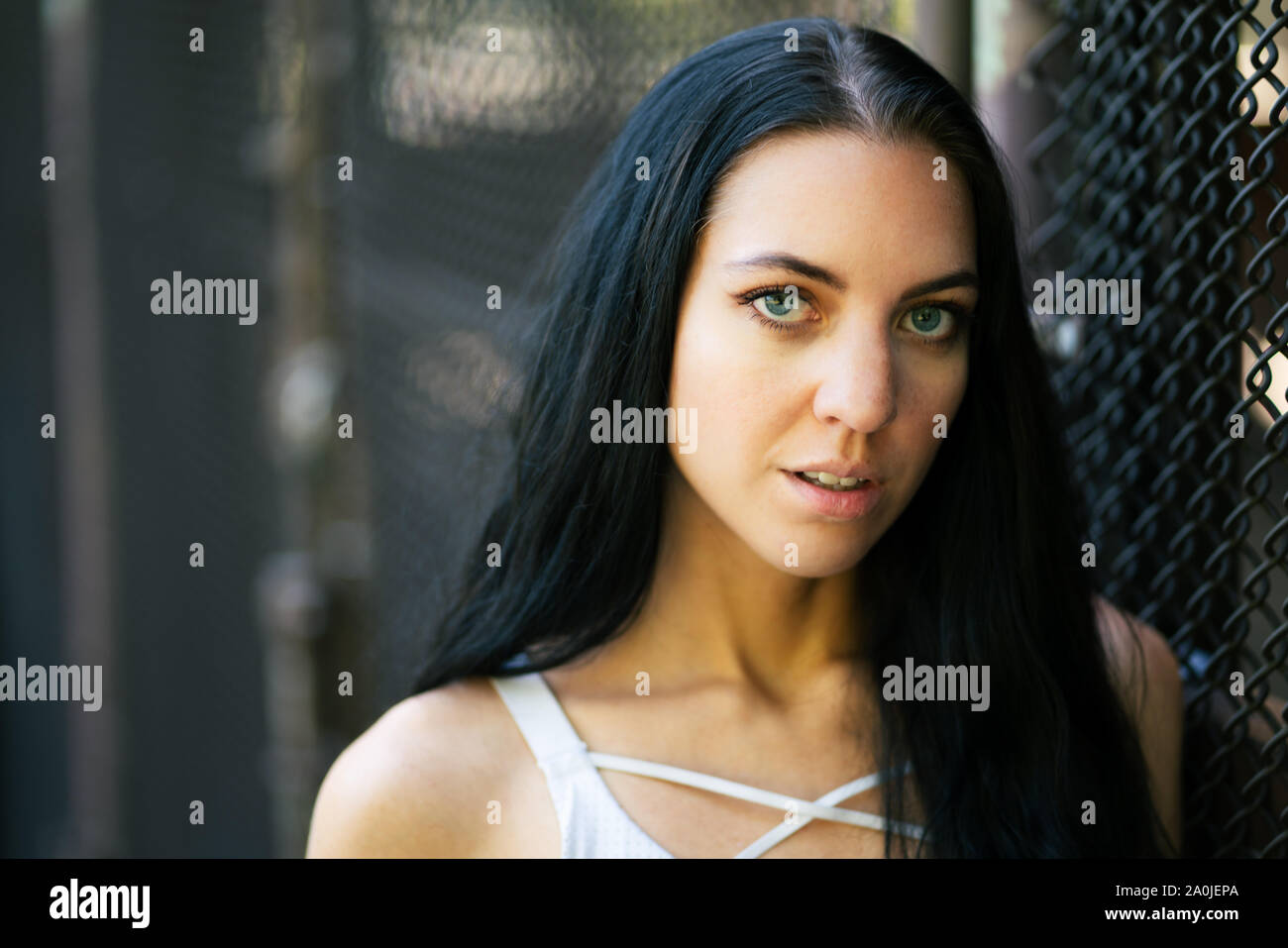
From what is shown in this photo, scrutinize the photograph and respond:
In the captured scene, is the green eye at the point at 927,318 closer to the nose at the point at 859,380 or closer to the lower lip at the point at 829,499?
the nose at the point at 859,380

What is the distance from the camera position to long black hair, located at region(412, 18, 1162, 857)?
1560 millimetres

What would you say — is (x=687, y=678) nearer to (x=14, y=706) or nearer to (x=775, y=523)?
(x=775, y=523)

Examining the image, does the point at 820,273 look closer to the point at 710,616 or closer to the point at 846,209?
the point at 846,209

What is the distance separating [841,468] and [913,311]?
206 millimetres

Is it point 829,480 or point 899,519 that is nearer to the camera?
point 829,480

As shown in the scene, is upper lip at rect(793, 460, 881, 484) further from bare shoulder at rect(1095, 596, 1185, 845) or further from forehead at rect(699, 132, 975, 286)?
bare shoulder at rect(1095, 596, 1185, 845)

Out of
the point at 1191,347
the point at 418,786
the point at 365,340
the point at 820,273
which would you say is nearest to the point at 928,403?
the point at 820,273

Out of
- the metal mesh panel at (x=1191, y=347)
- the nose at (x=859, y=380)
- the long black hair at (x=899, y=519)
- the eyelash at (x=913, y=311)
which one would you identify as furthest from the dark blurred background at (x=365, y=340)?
the nose at (x=859, y=380)

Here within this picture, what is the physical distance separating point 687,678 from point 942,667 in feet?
1.15

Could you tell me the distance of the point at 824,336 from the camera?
146 cm

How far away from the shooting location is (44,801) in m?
8.26

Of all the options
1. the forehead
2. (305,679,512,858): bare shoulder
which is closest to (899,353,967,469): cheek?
the forehead

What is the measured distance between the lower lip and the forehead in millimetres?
245
